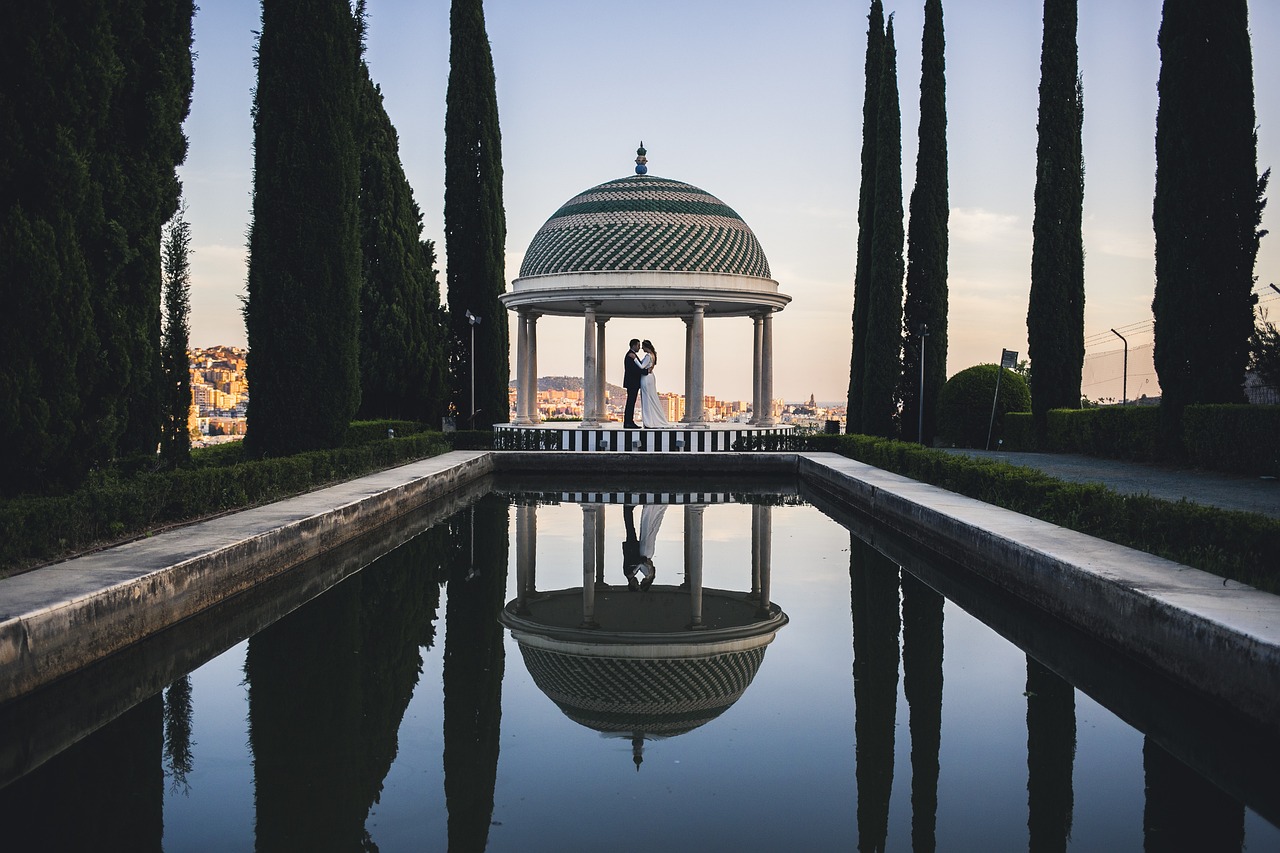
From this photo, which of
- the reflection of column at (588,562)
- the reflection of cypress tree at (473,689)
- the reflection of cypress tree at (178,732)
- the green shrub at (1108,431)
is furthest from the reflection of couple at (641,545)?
the green shrub at (1108,431)

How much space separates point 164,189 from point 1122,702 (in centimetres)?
1041

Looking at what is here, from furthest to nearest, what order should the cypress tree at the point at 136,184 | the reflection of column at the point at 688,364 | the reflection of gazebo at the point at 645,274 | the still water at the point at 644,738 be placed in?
the reflection of column at the point at 688,364, the reflection of gazebo at the point at 645,274, the cypress tree at the point at 136,184, the still water at the point at 644,738

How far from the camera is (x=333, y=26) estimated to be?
54.7 ft

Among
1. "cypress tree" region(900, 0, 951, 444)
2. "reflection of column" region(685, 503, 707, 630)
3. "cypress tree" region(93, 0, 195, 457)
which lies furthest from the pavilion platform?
"cypress tree" region(93, 0, 195, 457)

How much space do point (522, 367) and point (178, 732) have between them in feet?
79.2

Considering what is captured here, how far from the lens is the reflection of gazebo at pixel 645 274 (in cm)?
2736

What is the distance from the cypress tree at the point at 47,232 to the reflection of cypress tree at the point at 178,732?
404 cm

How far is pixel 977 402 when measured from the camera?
26.0 meters

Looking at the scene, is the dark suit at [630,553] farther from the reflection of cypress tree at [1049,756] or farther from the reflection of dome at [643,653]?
the reflection of cypress tree at [1049,756]

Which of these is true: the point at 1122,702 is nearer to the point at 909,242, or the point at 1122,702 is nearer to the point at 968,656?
the point at 968,656

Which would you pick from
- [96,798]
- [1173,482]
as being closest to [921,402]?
[1173,482]

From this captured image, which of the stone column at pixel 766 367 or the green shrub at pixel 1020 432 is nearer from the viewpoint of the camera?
the green shrub at pixel 1020 432

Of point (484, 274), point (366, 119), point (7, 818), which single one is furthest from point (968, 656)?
point (484, 274)

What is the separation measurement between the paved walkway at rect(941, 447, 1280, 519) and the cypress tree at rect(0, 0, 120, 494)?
396 inches
